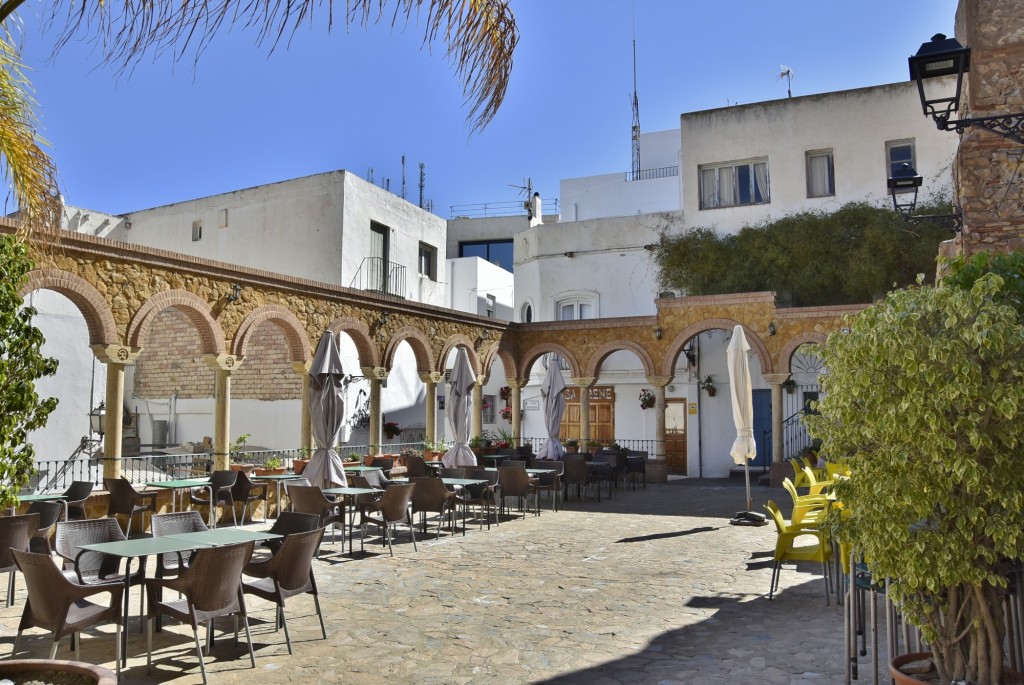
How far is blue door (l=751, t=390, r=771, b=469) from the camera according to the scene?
20875mm

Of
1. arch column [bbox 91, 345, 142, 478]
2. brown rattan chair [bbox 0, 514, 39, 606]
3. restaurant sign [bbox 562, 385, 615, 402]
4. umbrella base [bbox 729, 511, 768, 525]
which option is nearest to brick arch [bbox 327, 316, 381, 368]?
arch column [bbox 91, 345, 142, 478]

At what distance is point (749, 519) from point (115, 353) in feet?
30.9

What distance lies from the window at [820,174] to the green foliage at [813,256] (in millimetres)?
825

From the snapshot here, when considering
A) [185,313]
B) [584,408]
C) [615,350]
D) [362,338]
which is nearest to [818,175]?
[615,350]

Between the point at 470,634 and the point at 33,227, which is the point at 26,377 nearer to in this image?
the point at 33,227

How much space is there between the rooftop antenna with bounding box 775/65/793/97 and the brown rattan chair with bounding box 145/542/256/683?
25.1m

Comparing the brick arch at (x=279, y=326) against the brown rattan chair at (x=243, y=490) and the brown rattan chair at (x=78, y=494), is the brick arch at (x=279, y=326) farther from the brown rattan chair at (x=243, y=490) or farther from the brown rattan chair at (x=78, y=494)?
the brown rattan chair at (x=78, y=494)

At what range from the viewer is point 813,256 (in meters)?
21.1

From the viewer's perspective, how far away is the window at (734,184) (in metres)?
22.7

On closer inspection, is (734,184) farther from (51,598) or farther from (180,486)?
(51,598)

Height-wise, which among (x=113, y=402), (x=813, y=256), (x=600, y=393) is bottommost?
(x=113, y=402)

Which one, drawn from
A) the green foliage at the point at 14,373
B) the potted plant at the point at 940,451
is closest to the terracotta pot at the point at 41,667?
the green foliage at the point at 14,373

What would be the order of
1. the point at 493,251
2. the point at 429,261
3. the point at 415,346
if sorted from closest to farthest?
the point at 415,346 → the point at 429,261 → the point at 493,251

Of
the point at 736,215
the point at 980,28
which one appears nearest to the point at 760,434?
the point at 736,215
